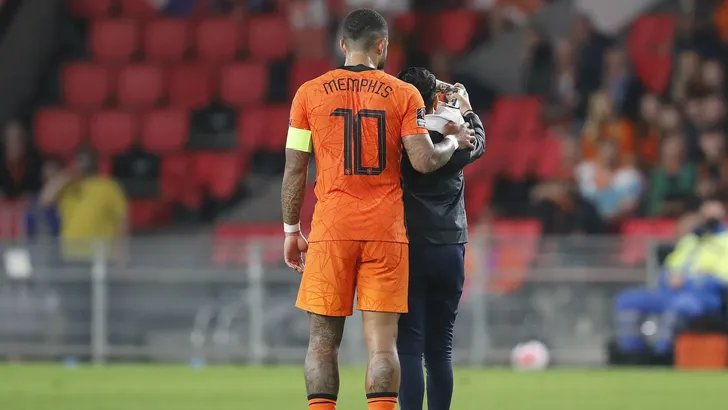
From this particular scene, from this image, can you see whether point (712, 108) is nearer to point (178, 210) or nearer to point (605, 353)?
point (605, 353)

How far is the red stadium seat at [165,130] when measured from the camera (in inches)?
816

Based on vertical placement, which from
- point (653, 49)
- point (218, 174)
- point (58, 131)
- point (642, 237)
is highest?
point (653, 49)

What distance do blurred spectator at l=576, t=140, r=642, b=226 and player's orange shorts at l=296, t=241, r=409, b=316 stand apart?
417 inches

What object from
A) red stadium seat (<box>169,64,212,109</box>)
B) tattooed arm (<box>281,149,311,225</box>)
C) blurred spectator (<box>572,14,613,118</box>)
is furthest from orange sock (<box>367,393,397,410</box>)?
red stadium seat (<box>169,64,212,109</box>)

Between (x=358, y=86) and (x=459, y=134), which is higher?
(x=358, y=86)

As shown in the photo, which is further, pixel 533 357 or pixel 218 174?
pixel 218 174

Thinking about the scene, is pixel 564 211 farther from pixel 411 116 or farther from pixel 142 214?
pixel 411 116

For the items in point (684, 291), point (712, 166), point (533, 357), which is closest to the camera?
point (684, 291)

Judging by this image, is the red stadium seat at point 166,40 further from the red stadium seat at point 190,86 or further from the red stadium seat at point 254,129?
the red stadium seat at point 254,129

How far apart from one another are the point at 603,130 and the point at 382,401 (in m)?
12.1

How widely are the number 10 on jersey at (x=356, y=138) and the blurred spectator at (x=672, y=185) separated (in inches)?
409

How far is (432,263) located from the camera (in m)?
8.26

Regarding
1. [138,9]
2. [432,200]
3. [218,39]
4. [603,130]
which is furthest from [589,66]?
[432,200]

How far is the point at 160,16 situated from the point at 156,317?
21.4 feet
